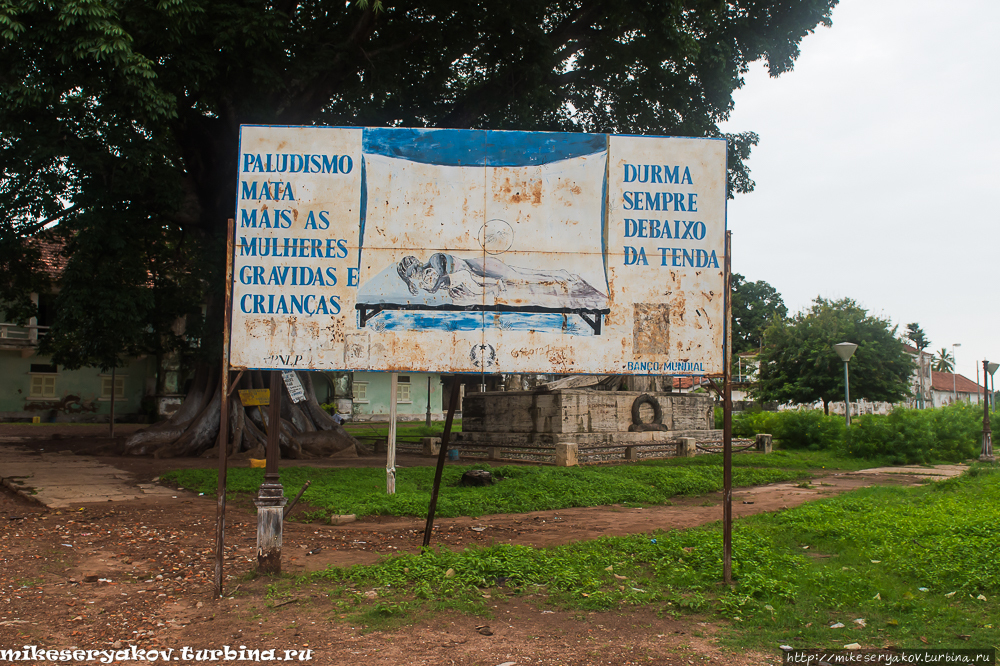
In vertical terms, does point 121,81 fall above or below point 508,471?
above

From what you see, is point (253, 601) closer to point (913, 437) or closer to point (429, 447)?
point (429, 447)

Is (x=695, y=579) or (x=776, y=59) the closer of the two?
(x=695, y=579)

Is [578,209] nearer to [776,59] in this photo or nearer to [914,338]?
[776,59]

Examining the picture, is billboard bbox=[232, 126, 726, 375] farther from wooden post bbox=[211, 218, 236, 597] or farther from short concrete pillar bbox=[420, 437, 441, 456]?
short concrete pillar bbox=[420, 437, 441, 456]

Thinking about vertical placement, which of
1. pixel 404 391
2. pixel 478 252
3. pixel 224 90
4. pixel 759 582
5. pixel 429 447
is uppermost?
pixel 224 90

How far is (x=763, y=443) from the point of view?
18.9 m

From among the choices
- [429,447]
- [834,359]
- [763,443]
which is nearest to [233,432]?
[429,447]

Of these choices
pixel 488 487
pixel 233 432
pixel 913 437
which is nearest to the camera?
pixel 488 487

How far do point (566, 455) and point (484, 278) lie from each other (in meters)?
9.52

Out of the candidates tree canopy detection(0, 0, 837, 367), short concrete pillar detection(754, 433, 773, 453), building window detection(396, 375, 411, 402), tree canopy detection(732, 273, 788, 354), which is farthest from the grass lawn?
tree canopy detection(732, 273, 788, 354)

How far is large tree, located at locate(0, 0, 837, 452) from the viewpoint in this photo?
420 inches

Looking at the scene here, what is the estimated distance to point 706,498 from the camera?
11.0 metres

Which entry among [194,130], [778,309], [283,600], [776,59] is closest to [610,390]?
[776,59]

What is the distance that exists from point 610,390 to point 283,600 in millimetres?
14402
